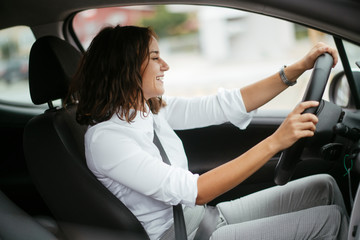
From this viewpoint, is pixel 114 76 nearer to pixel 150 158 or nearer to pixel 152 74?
pixel 152 74

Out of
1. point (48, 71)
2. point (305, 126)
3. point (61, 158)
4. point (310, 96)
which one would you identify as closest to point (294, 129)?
point (305, 126)

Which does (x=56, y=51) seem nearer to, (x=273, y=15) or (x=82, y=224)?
(x=82, y=224)

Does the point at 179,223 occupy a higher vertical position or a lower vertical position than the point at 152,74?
lower

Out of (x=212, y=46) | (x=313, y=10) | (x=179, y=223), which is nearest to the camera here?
(x=313, y=10)

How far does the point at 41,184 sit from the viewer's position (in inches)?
54.5

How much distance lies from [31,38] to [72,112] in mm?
716

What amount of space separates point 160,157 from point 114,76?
0.31 meters

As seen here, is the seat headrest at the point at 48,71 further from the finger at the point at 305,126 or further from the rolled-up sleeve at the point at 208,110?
the finger at the point at 305,126

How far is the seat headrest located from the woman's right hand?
2.69ft

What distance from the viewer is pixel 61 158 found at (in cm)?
135

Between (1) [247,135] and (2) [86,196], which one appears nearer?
(2) [86,196]

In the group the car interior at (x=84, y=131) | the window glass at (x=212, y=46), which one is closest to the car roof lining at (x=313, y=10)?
the car interior at (x=84, y=131)

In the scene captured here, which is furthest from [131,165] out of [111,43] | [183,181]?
[111,43]

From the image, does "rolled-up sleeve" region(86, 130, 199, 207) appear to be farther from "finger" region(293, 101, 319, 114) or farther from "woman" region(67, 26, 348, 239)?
"finger" region(293, 101, 319, 114)
